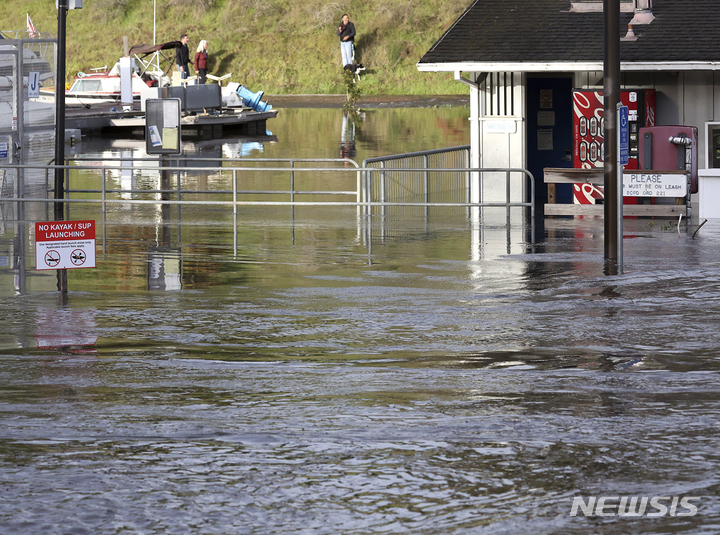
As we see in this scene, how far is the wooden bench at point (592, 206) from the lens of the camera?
17.7m

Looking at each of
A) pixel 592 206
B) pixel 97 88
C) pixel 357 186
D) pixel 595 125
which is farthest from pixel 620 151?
pixel 97 88

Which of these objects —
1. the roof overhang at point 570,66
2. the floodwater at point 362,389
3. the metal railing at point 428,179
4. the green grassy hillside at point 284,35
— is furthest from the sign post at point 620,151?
the green grassy hillside at point 284,35

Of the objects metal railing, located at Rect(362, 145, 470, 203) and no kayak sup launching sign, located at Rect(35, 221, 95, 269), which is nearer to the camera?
no kayak sup launching sign, located at Rect(35, 221, 95, 269)

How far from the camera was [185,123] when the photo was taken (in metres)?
40.9

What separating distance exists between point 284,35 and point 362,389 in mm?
57782

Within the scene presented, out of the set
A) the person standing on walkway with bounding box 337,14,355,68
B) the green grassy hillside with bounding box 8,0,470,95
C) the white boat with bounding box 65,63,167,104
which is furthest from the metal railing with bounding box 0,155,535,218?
the green grassy hillside with bounding box 8,0,470,95

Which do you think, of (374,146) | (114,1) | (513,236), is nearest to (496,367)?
(513,236)

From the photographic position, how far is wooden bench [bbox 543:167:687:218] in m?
17.7

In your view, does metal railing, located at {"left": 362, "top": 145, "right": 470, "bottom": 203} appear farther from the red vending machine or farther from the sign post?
the sign post

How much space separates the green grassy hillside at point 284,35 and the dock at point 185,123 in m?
16.2

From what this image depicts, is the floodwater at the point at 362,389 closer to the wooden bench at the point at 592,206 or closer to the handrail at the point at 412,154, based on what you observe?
the wooden bench at the point at 592,206

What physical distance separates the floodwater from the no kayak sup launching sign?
349mm

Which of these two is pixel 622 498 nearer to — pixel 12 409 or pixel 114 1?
pixel 12 409

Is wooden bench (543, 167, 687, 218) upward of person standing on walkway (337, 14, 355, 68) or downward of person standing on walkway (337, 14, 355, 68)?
downward
